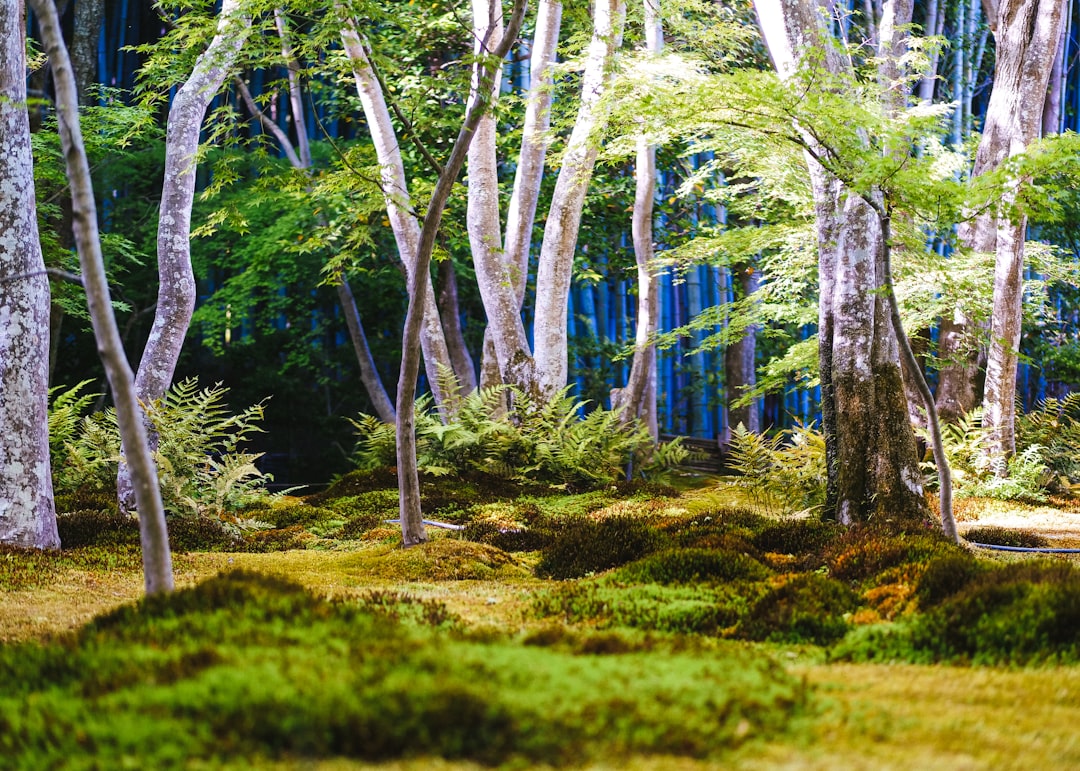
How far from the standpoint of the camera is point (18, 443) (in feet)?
22.6

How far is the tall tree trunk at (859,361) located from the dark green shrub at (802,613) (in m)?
2.32

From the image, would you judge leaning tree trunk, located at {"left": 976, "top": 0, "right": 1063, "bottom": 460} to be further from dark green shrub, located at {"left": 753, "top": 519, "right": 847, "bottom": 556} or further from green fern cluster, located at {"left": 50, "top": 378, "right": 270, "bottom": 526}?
green fern cluster, located at {"left": 50, "top": 378, "right": 270, "bottom": 526}

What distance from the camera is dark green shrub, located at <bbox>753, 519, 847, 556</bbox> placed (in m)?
6.66

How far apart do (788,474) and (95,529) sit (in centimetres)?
630

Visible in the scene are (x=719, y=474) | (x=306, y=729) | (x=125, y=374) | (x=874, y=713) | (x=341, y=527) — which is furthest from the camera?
(x=719, y=474)

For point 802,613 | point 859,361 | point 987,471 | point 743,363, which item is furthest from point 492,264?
point 802,613

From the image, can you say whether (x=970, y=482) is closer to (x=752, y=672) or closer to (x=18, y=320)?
(x=752, y=672)

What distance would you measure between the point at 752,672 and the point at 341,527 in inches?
257

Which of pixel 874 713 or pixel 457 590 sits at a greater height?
pixel 874 713

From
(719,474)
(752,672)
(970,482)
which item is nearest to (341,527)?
(752,672)

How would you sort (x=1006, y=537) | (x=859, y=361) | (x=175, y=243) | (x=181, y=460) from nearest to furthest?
(x=859, y=361) < (x=1006, y=537) < (x=181, y=460) < (x=175, y=243)

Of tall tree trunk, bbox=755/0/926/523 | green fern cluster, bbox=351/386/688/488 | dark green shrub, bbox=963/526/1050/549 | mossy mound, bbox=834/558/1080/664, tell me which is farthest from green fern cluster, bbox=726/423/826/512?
mossy mound, bbox=834/558/1080/664

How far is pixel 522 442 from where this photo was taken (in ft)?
37.9

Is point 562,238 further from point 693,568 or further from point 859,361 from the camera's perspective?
point 693,568
